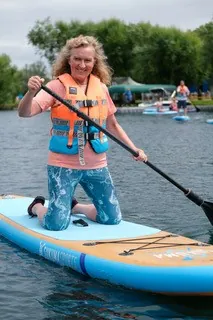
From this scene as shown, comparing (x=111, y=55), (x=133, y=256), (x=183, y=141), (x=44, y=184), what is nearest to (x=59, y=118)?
(x=133, y=256)

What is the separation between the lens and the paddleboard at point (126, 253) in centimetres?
519

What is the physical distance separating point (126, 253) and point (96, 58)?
2227 mm

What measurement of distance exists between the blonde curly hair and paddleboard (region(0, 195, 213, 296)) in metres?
1.60

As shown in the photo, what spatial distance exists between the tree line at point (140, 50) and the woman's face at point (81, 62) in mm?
52712

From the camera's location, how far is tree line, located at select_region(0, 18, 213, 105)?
65125mm

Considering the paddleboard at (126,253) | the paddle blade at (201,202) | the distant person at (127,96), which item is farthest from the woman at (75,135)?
the distant person at (127,96)

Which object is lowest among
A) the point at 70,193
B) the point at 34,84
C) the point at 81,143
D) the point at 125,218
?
the point at 125,218

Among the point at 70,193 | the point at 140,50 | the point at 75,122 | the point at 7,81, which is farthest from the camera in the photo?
the point at 7,81

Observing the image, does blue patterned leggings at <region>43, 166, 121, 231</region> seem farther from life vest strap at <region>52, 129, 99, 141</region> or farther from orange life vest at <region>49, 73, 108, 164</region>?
life vest strap at <region>52, 129, 99, 141</region>

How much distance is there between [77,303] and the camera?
215 inches

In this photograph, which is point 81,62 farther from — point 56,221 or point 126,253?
point 126,253

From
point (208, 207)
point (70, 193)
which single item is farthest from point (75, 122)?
point (208, 207)

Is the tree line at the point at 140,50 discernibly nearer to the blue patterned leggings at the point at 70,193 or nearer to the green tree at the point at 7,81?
the green tree at the point at 7,81

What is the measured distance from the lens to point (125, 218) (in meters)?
8.79
